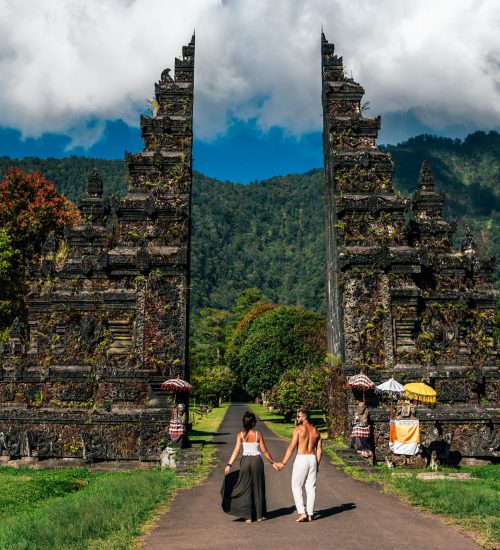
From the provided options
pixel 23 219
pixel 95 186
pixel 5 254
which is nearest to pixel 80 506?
pixel 95 186

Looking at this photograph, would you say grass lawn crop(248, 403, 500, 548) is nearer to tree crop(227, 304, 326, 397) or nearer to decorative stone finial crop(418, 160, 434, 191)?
decorative stone finial crop(418, 160, 434, 191)

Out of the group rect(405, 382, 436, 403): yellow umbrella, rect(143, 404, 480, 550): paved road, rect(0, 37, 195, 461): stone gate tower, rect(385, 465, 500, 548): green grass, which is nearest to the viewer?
rect(143, 404, 480, 550): paved road

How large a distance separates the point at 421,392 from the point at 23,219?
2883cm

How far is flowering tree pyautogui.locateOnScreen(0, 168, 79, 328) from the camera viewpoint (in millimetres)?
36750

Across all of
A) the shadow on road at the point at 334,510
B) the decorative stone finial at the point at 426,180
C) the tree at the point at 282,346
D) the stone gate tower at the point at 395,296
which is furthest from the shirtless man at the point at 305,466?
the tree at the point at 282,346

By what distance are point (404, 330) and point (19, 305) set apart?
24401 millimetres

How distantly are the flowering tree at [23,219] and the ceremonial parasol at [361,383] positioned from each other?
2411cm

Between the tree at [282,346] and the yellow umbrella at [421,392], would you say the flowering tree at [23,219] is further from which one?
the yellow umbrella at [421,392]

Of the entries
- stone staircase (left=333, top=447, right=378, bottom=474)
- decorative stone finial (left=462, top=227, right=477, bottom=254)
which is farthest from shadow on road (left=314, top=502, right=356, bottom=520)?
decorative stone finial (left=462, top=227, right=477, bottom=254)

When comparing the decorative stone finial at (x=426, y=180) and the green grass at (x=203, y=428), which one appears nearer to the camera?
the decorative stone finial at (x=426, y=180)

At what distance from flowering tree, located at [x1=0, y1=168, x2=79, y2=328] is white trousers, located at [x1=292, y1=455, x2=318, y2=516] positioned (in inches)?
1172

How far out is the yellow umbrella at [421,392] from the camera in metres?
18.2

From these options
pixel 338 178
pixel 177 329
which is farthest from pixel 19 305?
pixel 338 178

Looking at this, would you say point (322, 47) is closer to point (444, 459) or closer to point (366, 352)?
point (366, 352)
